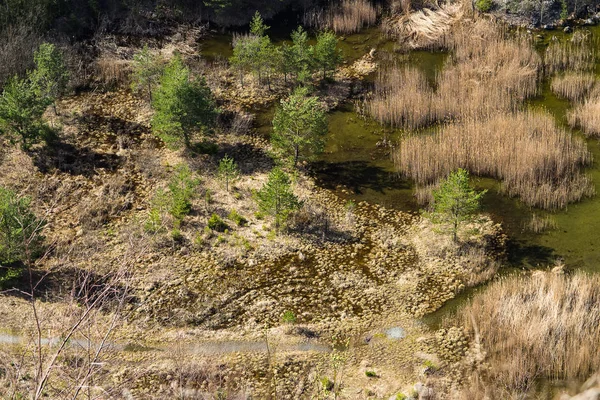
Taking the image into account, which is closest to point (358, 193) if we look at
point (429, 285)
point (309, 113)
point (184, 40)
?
point (309, 113)

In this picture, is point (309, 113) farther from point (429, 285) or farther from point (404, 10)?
point (404, 10)

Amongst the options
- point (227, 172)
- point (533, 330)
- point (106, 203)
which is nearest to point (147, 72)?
point (227, 172)

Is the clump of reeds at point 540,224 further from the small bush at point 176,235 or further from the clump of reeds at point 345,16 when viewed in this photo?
the clump of reeds at point 345,16

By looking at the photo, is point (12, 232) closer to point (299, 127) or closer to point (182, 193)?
point (182, 193)

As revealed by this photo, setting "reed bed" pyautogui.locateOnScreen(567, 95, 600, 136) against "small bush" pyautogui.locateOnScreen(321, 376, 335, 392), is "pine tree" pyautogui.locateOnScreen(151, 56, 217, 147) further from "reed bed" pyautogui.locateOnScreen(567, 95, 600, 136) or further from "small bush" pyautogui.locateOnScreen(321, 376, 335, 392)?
"reed bed" pyautogui.locateOnScreen(567, 95, 600, 136)

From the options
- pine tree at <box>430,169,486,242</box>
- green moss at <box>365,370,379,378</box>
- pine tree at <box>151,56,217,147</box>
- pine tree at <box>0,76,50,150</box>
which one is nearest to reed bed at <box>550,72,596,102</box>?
pine tree at <box>430,169,486,242</box>

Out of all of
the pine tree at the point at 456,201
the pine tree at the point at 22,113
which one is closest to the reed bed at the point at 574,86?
the pine tree at the point at 456,201
